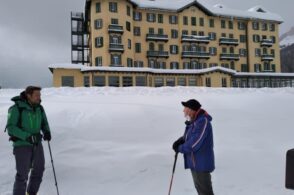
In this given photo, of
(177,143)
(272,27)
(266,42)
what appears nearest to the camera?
(177,143)

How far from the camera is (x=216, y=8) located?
2243 inches

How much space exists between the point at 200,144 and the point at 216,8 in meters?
56.0

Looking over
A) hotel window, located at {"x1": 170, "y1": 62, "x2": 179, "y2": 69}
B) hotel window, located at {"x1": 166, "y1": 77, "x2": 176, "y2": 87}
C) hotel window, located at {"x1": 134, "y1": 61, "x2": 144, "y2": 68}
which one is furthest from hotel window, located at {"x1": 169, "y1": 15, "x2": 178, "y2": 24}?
hotel window, located at {"x1": 166, "y1": 77, "x2": 176, "y2": 87}

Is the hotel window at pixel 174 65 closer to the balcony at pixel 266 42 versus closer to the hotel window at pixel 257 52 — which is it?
the hotel window at pixel 257 52

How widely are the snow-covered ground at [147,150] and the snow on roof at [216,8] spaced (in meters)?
38.9

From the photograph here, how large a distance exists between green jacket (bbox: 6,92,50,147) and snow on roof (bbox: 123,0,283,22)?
149 ft

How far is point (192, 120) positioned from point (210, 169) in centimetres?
76

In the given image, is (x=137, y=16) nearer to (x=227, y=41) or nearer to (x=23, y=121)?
(x=227, y=41)

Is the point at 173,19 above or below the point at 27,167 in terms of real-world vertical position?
above

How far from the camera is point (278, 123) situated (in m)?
12.7

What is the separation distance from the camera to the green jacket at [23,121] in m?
5.30

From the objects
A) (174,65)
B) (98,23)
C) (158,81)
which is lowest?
(158,81)

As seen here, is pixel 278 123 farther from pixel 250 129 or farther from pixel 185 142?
pixel 185 142

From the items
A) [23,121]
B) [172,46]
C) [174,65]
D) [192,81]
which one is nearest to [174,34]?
[172,46]
